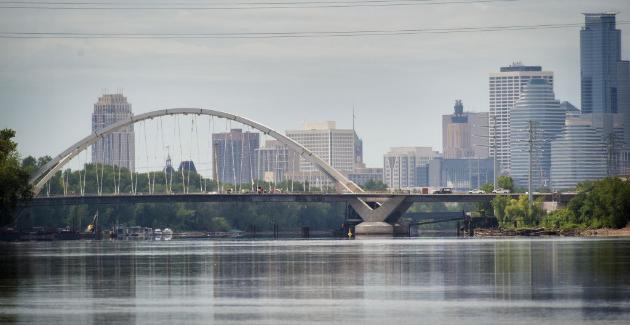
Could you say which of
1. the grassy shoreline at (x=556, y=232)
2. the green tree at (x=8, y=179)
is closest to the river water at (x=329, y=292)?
the green tree at (x=8, y=179)

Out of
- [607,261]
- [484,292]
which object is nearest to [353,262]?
[607,261]

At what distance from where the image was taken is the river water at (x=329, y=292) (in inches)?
1849

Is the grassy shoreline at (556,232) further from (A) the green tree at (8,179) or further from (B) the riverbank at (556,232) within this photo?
Answer: (A) the green tree at (8,179)

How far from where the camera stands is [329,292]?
186 feet

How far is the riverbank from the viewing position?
154875mm

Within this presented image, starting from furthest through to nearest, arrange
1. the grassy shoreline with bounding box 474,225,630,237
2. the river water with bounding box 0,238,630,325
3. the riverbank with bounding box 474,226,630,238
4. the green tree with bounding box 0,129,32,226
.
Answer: the grassy shoreline with bounding box 474,225,630,237, the riverbank with bounding box 474,226,630,238, the green tree with bounding box 0,129,32,226, the river water with bounding box 0,238,630,325

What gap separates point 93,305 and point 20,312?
3.06 metres

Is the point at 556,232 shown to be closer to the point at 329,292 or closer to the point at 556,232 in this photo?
the point at 556,232

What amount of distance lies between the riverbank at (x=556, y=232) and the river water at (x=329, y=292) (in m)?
71.2

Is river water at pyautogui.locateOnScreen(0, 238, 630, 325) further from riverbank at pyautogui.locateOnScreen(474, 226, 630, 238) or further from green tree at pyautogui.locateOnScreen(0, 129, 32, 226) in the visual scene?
riverbank at pyautogui.locateOnScreen(474, 226, 630, 238)

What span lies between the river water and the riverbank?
71.2m

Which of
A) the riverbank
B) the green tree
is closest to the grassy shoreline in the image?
the riverbank

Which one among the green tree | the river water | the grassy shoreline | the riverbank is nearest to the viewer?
the river water

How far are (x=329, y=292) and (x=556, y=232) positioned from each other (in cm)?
11652
